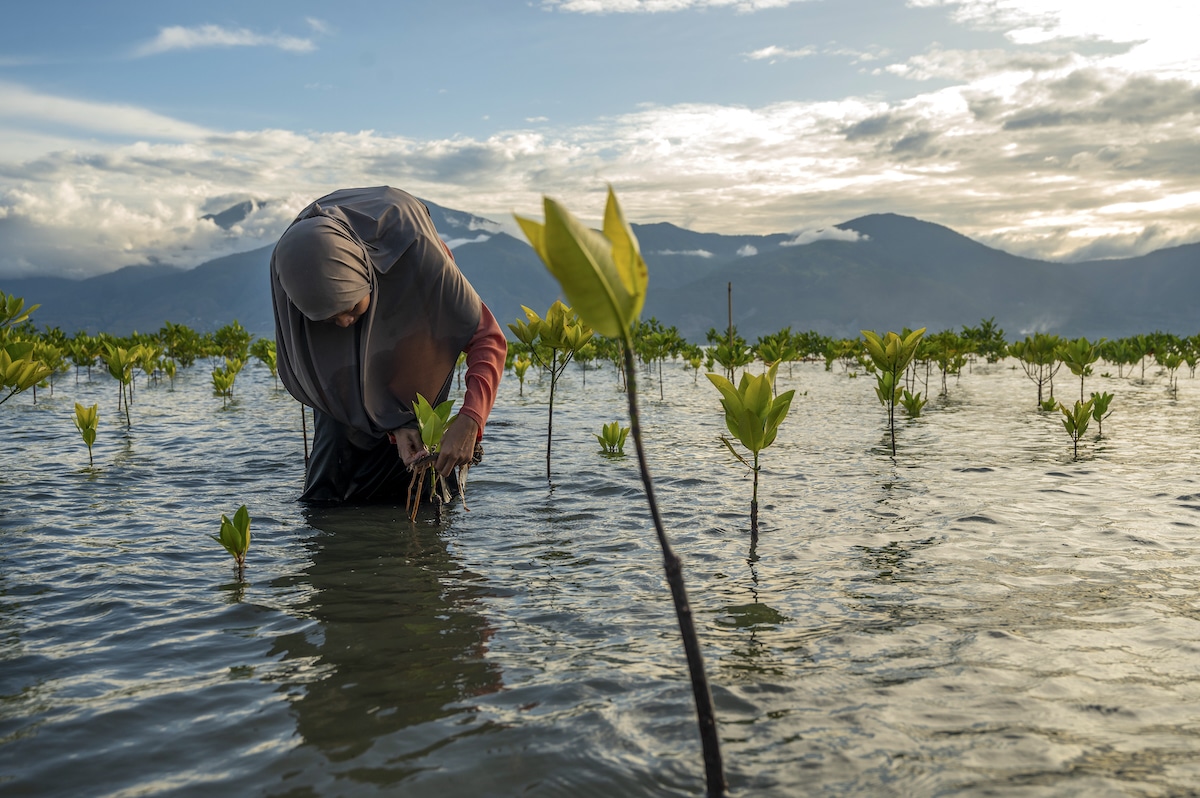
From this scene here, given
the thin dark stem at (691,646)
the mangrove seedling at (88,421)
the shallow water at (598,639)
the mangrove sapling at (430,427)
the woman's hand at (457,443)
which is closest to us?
the thin dark stem at (691,646)

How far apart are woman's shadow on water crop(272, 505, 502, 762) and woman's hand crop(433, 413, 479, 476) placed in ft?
1.59

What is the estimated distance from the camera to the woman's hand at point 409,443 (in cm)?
422

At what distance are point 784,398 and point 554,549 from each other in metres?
1.51

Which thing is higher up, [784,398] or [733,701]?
[784,398]

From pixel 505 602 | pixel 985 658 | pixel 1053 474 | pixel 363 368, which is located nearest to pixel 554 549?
pixel 505 602

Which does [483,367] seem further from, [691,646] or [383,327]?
[691,646]

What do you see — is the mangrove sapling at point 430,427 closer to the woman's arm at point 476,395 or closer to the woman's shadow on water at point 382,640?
the woman's arm at point 476,395

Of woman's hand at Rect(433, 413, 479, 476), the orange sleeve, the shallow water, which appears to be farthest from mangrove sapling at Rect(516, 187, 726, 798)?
the orange sleeve

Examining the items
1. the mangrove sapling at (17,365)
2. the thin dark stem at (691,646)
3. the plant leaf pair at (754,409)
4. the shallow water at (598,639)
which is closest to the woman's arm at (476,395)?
the shallow water at (598,639)

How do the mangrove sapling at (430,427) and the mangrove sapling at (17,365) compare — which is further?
the mangrove sapling at (17,365)

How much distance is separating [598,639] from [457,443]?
1.53 metres

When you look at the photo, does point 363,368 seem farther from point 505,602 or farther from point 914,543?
point 914,543

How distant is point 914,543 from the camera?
4.20m

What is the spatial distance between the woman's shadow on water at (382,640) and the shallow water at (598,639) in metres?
0.02
